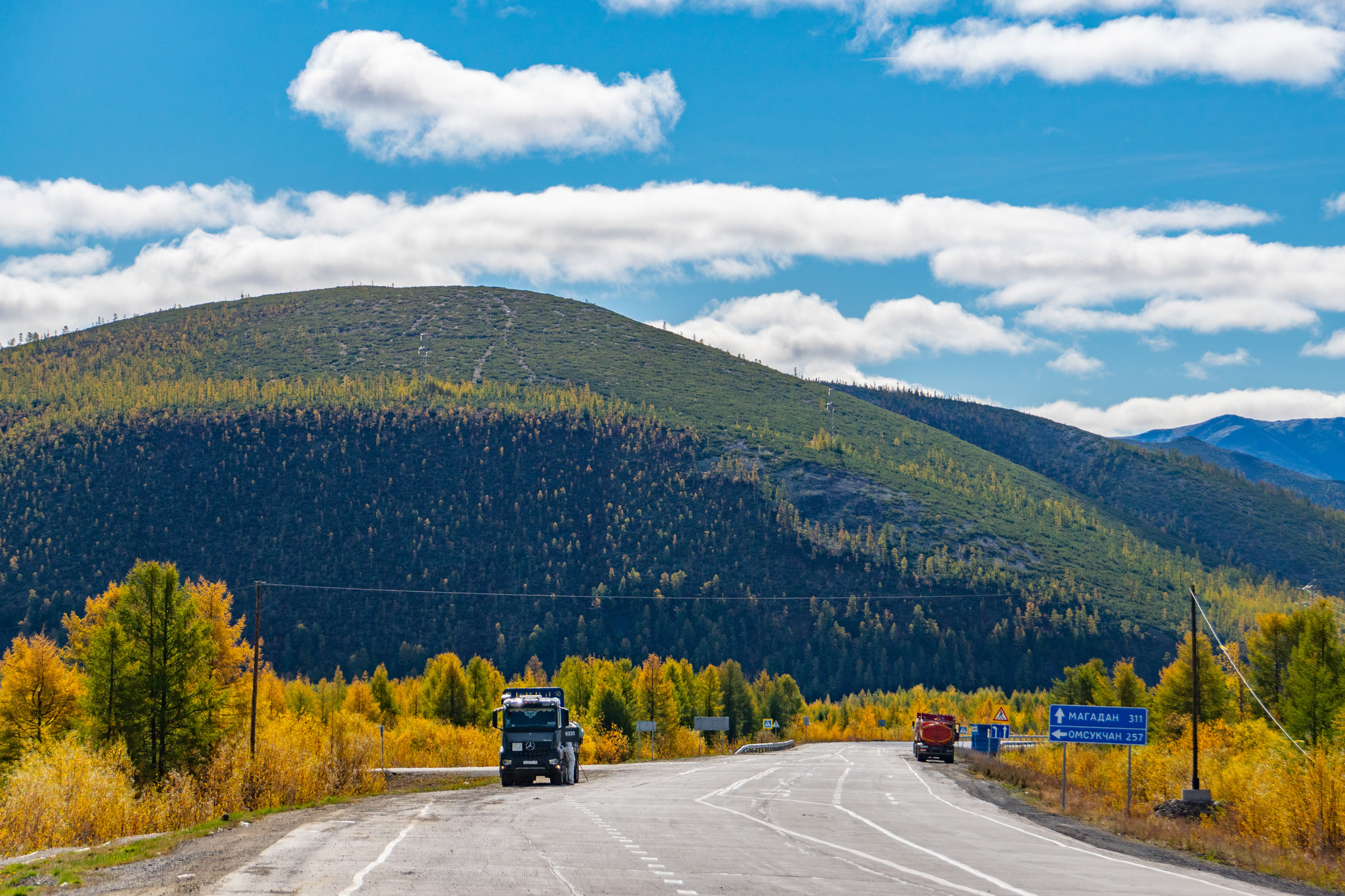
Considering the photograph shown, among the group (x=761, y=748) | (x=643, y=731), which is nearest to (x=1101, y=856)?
(x=643, y=731)

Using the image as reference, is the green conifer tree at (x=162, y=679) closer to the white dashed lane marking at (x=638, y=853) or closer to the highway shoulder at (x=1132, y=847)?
the white dashed lane marking at (x=638, y=853)

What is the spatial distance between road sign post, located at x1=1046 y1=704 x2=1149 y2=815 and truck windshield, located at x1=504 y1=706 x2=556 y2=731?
17173mm

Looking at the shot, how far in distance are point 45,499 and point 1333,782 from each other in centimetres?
20679

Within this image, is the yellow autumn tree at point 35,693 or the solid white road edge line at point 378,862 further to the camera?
the yellow autumn tree at point 35,693

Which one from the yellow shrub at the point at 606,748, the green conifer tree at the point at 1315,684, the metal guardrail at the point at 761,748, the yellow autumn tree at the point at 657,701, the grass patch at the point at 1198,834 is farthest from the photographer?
the metal guardrail at the point at 761,748

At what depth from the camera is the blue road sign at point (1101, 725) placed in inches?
1344

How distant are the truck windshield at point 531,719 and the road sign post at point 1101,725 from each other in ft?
56.3

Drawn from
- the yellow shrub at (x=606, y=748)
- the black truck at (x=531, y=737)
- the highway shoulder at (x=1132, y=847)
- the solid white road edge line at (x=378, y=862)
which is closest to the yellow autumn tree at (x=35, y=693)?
the black truck at (x=531, y=737)

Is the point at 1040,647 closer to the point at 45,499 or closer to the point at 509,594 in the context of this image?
the point at 509,594

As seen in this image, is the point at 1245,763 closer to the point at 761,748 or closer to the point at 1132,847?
the point at 1132,847

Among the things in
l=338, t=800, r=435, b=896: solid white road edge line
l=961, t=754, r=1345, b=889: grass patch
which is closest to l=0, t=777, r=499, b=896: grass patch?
l=338, t=800, r=435, b=896: solid white road edge line

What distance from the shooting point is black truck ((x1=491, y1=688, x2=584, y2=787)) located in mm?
41000

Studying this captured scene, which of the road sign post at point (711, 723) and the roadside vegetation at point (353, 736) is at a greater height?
the roadside vegetation at point (353, 736)

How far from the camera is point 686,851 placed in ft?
70.5
